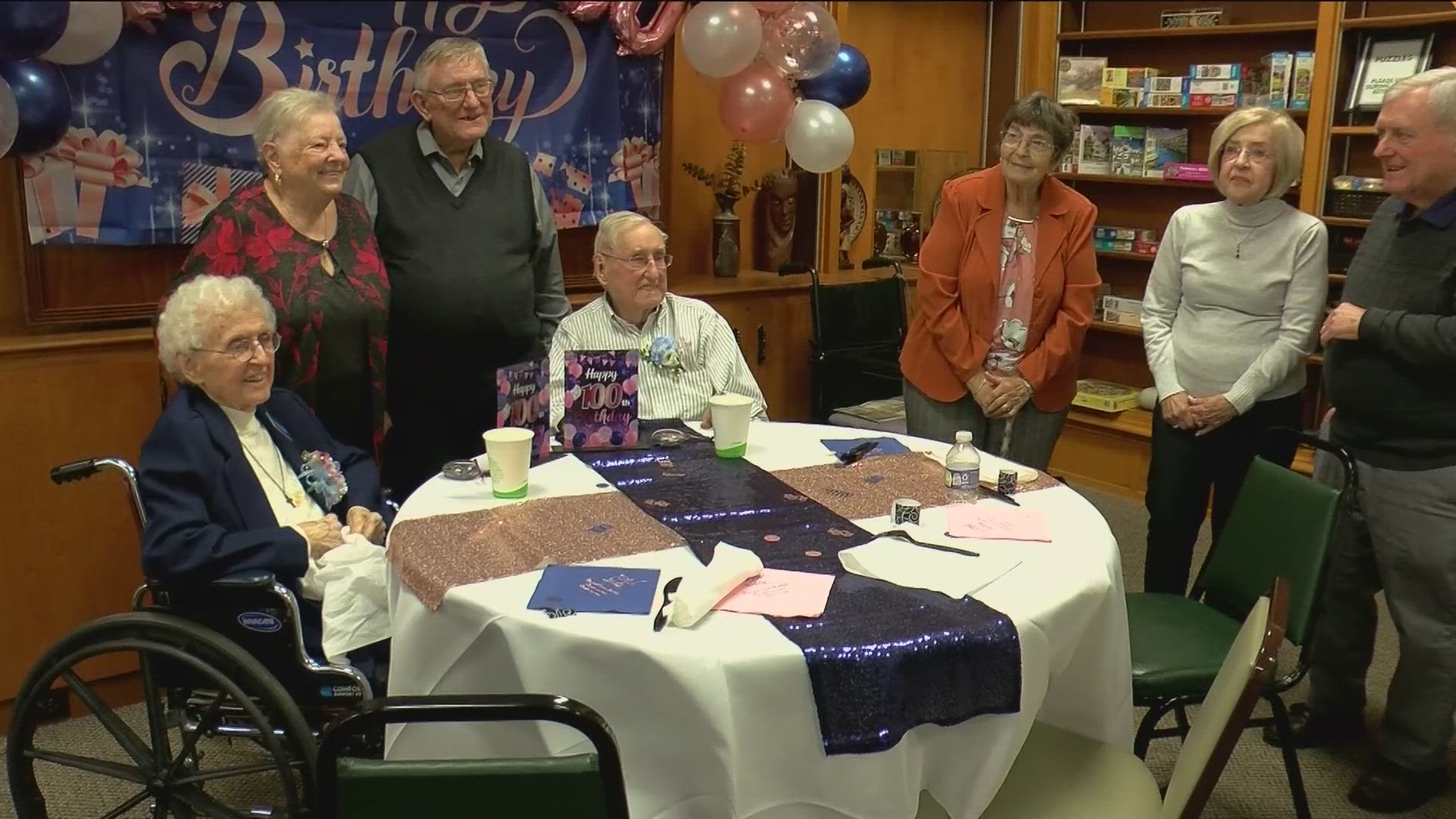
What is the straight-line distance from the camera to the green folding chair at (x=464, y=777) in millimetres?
1227

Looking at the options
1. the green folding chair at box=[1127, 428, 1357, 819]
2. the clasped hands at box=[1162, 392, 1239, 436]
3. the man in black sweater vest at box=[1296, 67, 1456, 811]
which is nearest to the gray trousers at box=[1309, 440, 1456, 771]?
the man in black sweater vest at box=[1296, 67, 1456, 811]

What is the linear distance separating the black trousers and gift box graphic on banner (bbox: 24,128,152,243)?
2.70m

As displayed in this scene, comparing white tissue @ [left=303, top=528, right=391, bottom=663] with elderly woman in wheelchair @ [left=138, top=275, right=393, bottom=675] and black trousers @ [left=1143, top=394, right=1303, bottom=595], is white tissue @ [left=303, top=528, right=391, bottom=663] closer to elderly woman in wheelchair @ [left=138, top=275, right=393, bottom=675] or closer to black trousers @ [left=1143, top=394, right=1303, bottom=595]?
elderly woman in wheelchair @ [left=138, top=275, right=393, bottom=675]

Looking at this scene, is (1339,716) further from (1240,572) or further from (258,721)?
(258,721)

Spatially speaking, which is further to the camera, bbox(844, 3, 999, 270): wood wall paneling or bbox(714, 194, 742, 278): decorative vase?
bbox(844, 3, 999, 270): wood wall paneling

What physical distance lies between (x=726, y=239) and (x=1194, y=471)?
6.74ft

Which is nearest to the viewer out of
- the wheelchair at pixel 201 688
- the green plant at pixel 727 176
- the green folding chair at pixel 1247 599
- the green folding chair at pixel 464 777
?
the green folding chair at pixel 464 777

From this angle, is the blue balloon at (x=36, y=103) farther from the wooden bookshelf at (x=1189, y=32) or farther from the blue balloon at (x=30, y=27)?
the wooden bookshelf at (x=1189, y=32)

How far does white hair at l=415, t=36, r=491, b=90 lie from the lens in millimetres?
2801

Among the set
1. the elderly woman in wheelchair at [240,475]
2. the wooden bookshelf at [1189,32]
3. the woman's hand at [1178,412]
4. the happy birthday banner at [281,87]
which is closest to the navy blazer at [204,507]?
the elderly woman in wheelchair at [240,475]

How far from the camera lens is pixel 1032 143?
9.23 ft

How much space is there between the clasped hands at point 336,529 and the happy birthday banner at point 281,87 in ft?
4.33

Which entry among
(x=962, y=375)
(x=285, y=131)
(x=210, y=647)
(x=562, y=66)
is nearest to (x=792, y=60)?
(x=562, y=66)

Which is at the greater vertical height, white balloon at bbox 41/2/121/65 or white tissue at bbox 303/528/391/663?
white balloon at bbox 41/2/121/65
